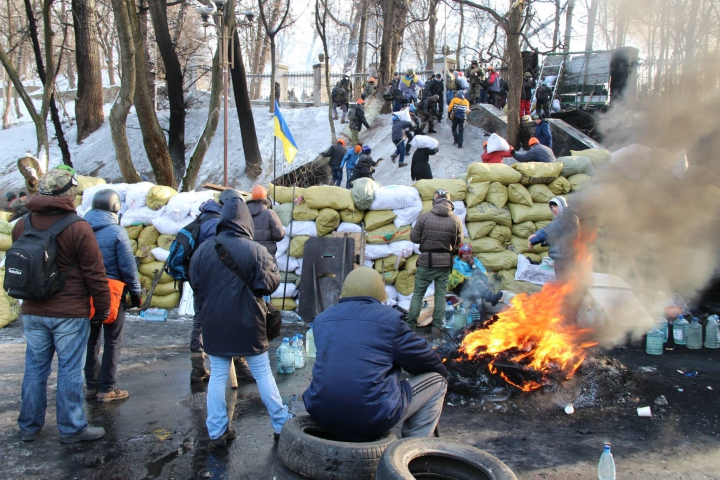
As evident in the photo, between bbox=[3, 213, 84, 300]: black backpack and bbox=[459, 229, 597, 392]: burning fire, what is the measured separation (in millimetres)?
3694

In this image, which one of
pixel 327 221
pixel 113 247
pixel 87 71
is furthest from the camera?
pixel 87 71

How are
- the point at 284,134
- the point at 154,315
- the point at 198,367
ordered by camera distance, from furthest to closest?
the point at 284,134 < the point at 154,315 < the point at 198,367

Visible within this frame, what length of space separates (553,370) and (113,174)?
708 inches

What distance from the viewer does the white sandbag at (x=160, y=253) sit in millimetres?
8242

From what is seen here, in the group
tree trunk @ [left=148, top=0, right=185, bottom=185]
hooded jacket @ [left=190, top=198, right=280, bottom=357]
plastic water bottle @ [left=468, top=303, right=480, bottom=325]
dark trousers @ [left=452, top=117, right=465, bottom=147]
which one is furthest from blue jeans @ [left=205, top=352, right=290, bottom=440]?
dark trousers @ [left=452, top=117, right=465, bottom=147]

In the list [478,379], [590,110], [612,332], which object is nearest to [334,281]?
[478,379]

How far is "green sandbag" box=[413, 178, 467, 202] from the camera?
322 inches

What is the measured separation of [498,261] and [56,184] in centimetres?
591

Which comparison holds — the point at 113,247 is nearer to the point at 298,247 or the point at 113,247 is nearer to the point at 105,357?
the point at 105,357

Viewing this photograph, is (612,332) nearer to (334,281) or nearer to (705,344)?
(705,344)

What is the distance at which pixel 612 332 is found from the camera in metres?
6.95

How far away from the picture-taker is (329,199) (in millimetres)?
8156

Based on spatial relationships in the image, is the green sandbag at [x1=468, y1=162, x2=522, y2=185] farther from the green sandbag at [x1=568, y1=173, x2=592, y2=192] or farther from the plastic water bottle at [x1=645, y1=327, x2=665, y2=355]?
the plastic water bottle at [x1=645, y1=327, x2=665, y2=355]

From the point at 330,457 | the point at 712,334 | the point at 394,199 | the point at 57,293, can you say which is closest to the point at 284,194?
the point at 394,199
